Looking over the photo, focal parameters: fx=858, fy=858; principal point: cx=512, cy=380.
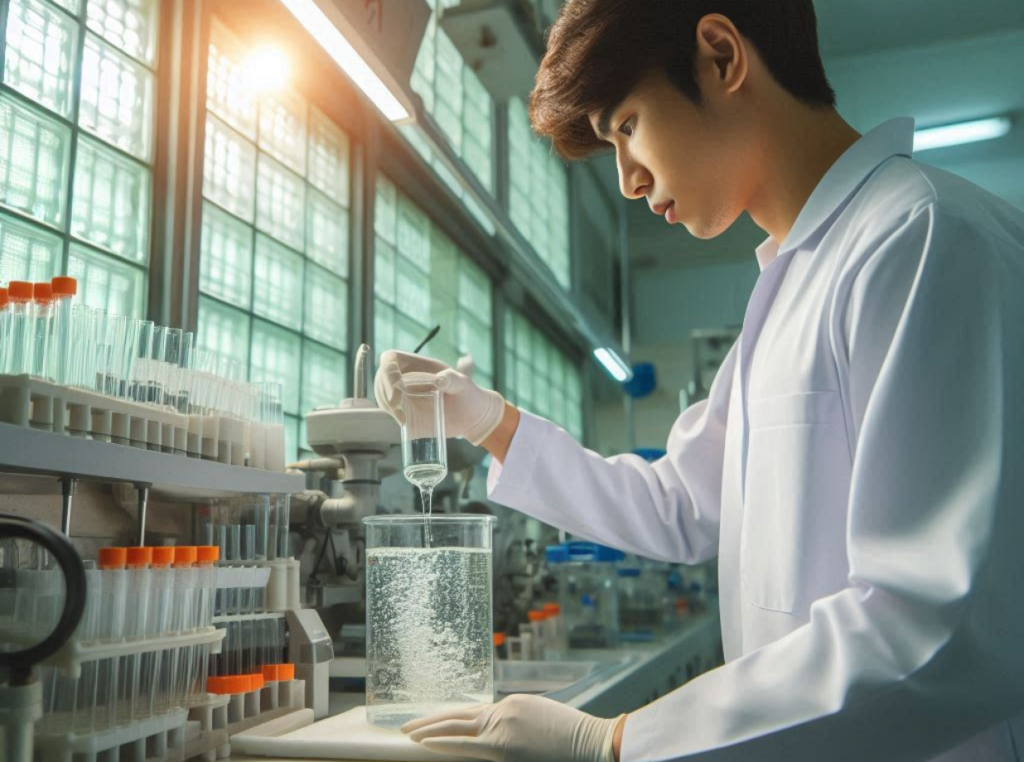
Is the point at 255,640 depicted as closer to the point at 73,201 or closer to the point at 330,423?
the point at 330,423

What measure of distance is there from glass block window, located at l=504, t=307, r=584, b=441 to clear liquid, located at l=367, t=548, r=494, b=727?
3.54m

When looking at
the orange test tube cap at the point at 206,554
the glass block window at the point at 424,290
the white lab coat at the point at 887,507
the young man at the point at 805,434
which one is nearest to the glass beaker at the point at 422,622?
the young man at the point at 805,434

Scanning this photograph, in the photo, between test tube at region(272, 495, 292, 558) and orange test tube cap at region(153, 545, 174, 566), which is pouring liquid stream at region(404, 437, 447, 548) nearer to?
test tube at region(272, 495, 292, 558)

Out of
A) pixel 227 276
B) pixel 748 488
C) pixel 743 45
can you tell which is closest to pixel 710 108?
pixel 743 45

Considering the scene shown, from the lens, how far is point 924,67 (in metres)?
5.43

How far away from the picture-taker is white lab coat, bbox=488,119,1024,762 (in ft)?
2.60

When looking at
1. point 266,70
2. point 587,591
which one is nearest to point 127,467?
point 266,70

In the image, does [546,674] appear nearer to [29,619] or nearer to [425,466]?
[425,466]

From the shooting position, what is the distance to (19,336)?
100cm

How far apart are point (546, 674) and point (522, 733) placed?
51.6 inches

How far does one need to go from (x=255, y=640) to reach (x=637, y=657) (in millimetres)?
1386

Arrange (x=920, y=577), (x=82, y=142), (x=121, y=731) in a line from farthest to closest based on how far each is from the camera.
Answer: (x=82, y=142) → (x=121, y=731) → (x=920, y=577)

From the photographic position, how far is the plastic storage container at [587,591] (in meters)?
3.06

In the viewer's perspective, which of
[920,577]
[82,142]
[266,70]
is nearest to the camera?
[920,577]
